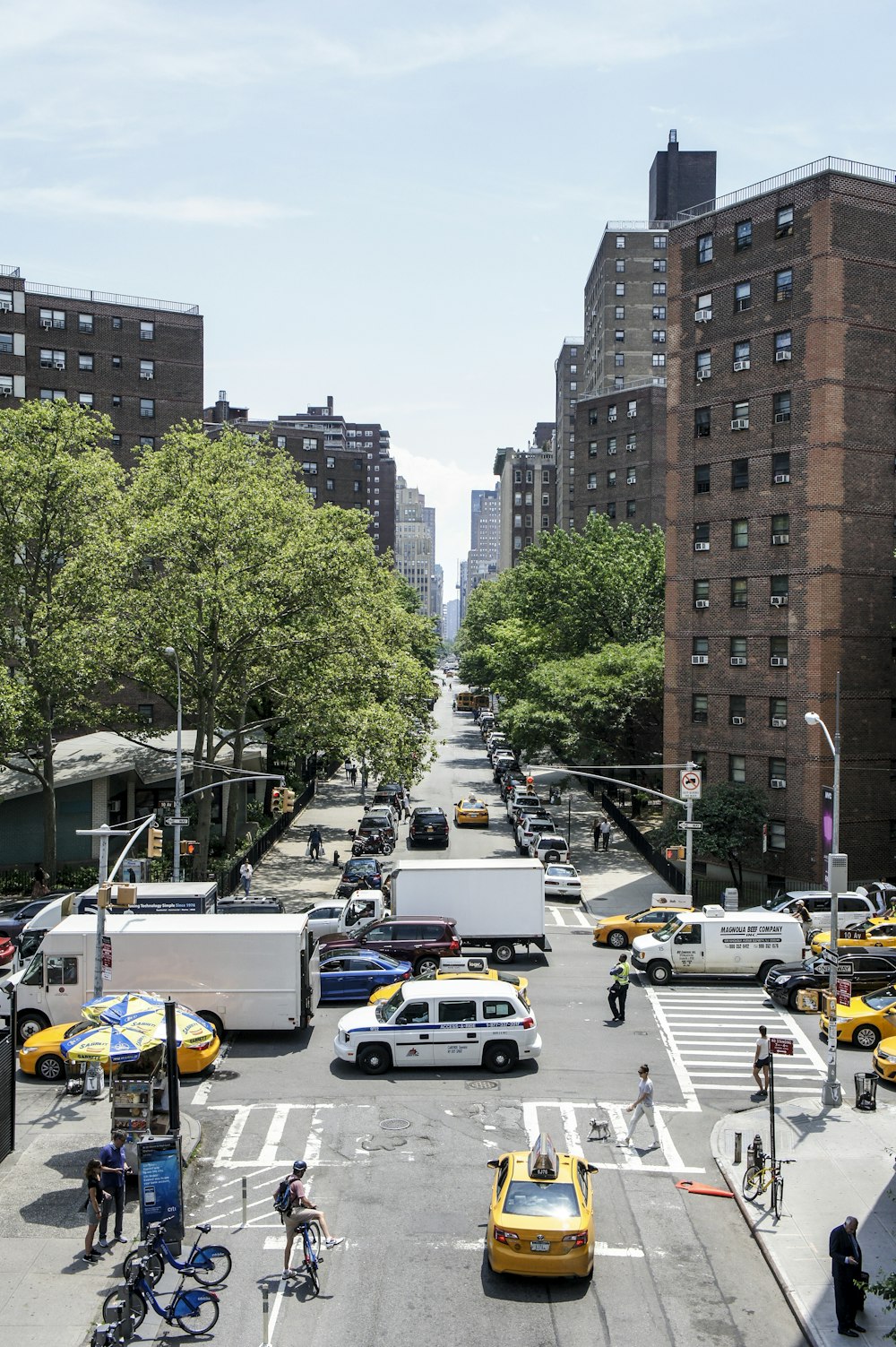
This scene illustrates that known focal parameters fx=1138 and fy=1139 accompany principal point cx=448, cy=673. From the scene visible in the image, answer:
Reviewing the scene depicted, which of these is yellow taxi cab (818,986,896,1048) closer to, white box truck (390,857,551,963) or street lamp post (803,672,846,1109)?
street lamp post (803,672,846,1109)

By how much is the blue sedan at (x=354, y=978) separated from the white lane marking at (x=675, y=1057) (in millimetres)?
6726

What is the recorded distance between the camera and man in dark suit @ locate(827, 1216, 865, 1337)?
1450 cm

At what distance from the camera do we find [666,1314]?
15.0m

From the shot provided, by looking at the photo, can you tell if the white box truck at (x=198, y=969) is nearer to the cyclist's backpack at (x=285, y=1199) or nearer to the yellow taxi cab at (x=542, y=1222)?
the cyclist's backpack at (x=285, y=1199)

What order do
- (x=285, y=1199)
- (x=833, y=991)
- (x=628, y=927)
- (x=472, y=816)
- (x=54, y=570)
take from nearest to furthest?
(x=285, y=1199), (x=833, y=991), (x=628, y=927), (x=54, y=570), (x=472, y=816)

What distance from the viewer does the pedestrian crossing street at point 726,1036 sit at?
81.3 feet

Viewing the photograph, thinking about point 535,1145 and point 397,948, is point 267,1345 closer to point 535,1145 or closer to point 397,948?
point 535,1145

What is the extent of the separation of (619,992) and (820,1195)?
9.54 metres

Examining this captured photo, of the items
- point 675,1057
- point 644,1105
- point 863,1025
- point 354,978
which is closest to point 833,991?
point 675,1057

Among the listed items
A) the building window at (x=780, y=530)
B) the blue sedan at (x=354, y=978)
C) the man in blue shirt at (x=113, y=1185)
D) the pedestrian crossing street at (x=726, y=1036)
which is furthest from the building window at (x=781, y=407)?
the man in blue shirt at (x=113, y=1185)

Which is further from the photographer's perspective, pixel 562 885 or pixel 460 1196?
pixel 562 885

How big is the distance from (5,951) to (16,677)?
1327 centimetres

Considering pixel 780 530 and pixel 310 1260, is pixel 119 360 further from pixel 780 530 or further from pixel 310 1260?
pixel 310 1260

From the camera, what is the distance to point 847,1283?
14.5m
